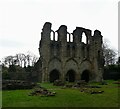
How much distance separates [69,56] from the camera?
4391 cm

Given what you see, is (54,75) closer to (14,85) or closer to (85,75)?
(85,75)

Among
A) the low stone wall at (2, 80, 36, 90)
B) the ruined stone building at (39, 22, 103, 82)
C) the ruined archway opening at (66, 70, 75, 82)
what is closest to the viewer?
the low stone wall at (2, 80, 36, 90)

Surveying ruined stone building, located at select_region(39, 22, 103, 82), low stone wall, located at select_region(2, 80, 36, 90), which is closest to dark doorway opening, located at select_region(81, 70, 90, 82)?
ruined stone building, located at select_region(39, 22, 103, 82)

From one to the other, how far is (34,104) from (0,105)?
6.31 ft

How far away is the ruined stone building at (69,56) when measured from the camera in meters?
41.7

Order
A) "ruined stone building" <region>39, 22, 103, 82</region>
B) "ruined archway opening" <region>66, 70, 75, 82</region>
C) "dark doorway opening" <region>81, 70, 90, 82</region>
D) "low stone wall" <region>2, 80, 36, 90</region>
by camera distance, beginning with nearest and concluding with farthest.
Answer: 1. "low stone wall" <region>2, 80, 36, 90</region>
2. "ruined stone building" <region>39, 22, 103, 82</region>
3. "ruined archway opening" <region>66, 70, 75, 82</region>
4. "dark doorway opening" <region>81, 70, 90, 82</region>

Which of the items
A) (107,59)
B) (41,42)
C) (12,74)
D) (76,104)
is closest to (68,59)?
(41,42)

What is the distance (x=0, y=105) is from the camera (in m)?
13.2

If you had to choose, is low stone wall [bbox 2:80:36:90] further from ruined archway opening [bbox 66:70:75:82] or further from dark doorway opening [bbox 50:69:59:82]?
ruined archway opening [bbox 66:70:75:82]

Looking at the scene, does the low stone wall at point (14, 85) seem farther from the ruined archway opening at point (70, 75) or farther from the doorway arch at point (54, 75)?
the ruined archway opening at point (70, 75)

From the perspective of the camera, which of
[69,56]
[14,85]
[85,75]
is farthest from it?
[85,75]

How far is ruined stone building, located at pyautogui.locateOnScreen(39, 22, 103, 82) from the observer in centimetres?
4172

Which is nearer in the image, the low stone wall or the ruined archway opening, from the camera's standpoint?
the low stone wall

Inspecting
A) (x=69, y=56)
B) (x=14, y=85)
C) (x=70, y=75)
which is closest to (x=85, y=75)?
(x=70, y=75)
